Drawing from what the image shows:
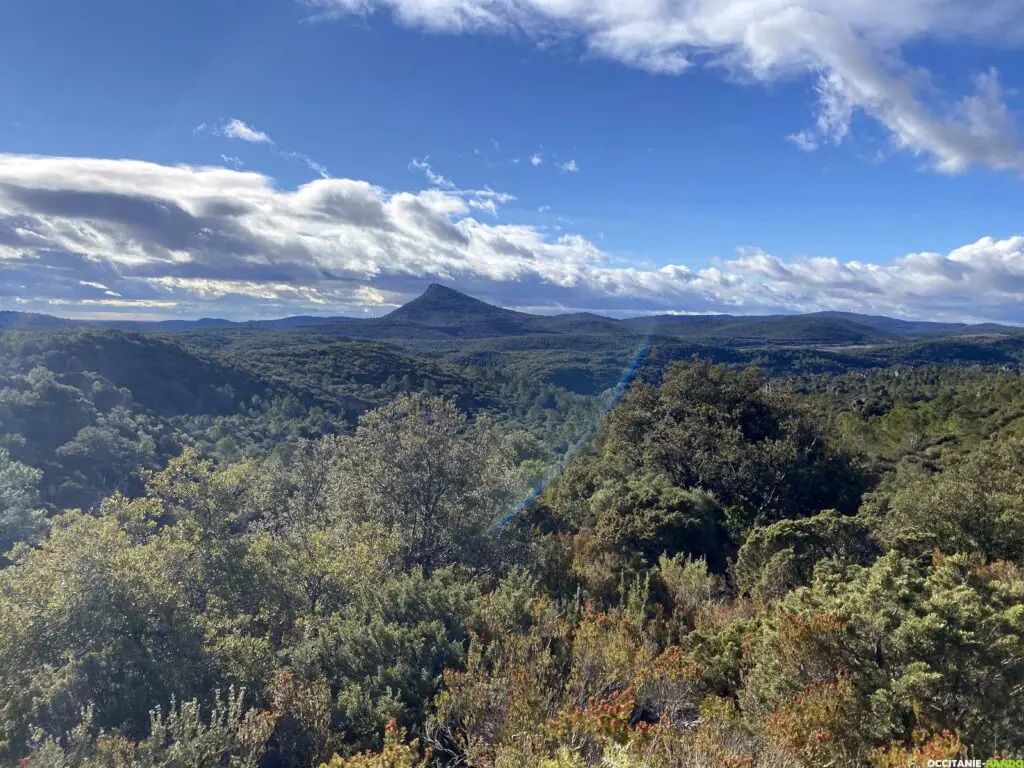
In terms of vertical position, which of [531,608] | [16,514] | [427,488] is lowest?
[16,514]

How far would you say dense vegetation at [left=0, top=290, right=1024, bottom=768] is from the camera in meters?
6.46

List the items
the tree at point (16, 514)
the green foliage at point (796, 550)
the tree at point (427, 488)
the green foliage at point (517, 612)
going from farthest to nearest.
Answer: the tree at point (16, 514) < the tree at point (427, 488) < the green foliage at point (796, 550) < the green foliage at point (517, 612)

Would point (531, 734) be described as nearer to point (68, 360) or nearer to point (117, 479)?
point (117, 479)

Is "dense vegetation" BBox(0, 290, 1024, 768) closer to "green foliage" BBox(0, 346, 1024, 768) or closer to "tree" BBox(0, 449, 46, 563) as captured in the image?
"green foliage" BBox(0, 346, 1024, 768)

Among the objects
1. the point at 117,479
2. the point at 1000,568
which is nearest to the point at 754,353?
the point at 117,479

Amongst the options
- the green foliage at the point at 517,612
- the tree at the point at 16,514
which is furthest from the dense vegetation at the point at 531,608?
the tree at the point at 16,514

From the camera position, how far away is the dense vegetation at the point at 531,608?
6.46m

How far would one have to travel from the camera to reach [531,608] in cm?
1041

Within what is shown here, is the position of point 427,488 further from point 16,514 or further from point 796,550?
point 16,514

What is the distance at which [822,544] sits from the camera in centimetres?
1438

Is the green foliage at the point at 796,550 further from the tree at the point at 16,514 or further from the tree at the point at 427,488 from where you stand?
the tree at the point at 16,514

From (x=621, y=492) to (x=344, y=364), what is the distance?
332 ft

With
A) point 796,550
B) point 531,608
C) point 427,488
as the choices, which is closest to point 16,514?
point 427,488

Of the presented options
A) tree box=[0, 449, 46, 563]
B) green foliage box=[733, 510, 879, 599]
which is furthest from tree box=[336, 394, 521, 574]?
tree box=[0, 449, 46, 563]
